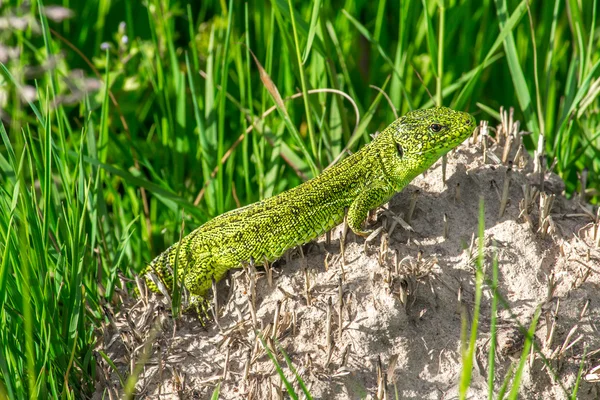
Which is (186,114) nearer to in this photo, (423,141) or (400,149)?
(400,149)

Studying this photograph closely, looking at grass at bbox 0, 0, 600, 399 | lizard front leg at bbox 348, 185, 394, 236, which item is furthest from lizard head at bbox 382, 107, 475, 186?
grass at bbox 0, 0, 600, 399

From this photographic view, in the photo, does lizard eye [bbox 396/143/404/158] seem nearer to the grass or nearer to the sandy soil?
the sandy soil

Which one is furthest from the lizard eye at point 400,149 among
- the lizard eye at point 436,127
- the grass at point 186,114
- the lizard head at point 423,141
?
the grass at point 186,114

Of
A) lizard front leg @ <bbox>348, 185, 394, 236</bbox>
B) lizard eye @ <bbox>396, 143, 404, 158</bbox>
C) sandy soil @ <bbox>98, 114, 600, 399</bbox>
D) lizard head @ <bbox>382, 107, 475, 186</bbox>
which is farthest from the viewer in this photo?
lizard eye @ <bbox>396, 143, 404, 158</bbox>

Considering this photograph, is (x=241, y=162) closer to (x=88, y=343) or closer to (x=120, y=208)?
(x=120, y=208)

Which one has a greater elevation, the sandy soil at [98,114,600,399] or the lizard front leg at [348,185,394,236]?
the lizard front leg at [348,185,394,236]

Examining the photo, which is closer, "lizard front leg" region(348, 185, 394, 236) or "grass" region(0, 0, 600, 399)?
"grass" region(0, 0, 600, 399)

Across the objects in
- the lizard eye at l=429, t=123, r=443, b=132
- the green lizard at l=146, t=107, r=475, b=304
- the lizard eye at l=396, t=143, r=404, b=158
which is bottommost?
the green lizard at l=146, t=107, r=475, b=304
